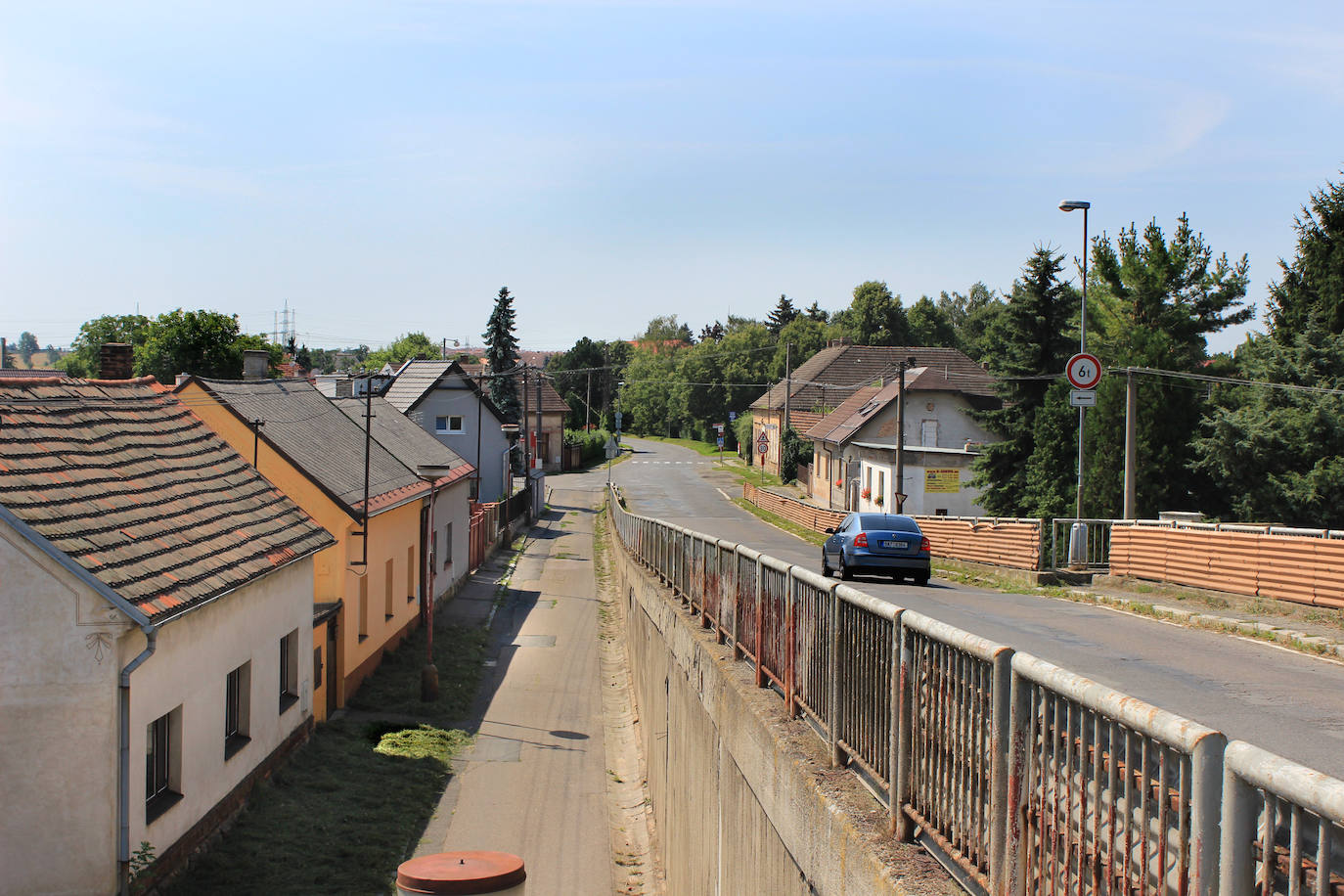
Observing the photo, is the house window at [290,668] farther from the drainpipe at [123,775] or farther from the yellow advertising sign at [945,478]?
the yellow advertising sign at [945,478]

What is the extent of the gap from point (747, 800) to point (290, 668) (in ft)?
38.2

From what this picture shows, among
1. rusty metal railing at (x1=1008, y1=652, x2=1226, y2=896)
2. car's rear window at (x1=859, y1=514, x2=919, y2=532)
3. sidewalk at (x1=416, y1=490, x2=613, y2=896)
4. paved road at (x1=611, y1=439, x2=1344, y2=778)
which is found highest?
rusty metal railing at (x1=1008, y1=652, x2=1226, y2=896)

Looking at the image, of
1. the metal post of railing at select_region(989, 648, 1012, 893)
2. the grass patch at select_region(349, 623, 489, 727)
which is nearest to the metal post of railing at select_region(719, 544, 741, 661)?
the metal post of railing at select_region(989, 648, 1012, 893)

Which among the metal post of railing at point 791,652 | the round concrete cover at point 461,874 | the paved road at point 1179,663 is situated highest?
the metal post of railing at point 791,652

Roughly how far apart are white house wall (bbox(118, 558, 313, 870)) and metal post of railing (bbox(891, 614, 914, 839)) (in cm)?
857

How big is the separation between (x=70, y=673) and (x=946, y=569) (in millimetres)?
23236

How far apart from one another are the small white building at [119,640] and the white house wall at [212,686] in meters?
0.03

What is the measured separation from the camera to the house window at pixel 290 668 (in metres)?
16.5

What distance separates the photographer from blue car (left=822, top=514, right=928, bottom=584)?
22.0 m

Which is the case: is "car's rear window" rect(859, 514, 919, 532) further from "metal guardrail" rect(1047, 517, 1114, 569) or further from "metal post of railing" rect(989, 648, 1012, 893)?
"metal post of railing" rect(989, 648, 1012, 893)

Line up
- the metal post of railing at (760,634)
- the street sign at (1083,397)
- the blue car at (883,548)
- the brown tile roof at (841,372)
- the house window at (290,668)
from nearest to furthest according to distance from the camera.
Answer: the metal post of railing at (760,634) → the house window at (290,668) → the blue car at (883,548) → the street sign at (1083,397) → the brown tile roof at (841,372)

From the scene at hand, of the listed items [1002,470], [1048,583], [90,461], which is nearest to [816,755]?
[90,461]

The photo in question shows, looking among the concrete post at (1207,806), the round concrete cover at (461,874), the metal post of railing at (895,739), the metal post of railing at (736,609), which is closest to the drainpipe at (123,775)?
the round concrete cover at (461,874)

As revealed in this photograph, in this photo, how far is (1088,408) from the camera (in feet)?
111
